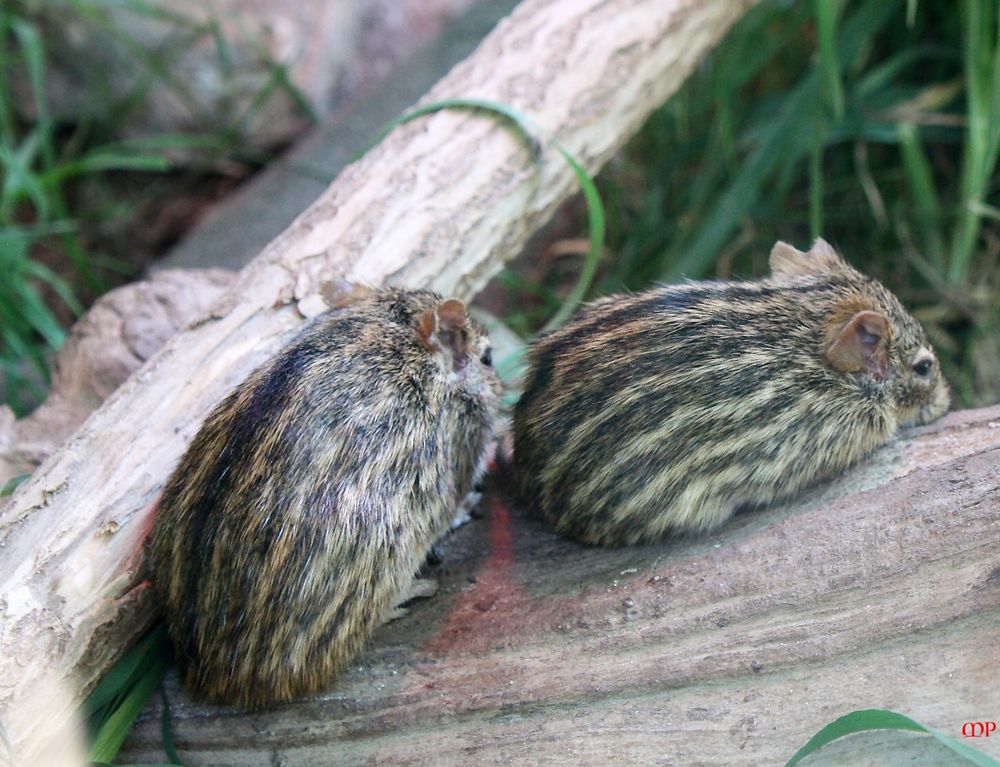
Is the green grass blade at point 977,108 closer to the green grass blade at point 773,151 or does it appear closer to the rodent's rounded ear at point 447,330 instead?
the green grass blade at point 773,151

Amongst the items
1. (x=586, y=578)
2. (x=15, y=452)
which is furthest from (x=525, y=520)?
(x=15, y=452)

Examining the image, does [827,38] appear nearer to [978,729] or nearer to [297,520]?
[978,729]

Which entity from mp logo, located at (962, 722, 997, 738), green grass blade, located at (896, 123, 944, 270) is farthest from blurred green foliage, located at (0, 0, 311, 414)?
mp logo, located at (962, 722, 997, 738)

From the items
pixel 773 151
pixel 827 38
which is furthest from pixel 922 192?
pixel 827 38

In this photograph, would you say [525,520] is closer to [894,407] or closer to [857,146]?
[894,407]

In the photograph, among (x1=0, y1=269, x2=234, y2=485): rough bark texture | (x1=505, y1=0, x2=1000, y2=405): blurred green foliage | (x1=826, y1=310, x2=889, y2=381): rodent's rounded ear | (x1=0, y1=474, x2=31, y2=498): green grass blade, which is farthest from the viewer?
(x1=505, y1=0, x2=1000, y2=405): blurred green foliage

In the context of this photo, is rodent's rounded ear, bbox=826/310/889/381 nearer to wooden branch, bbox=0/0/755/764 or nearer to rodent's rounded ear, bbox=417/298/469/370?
rodent's rounded ear, bbox=417/298/469/370
